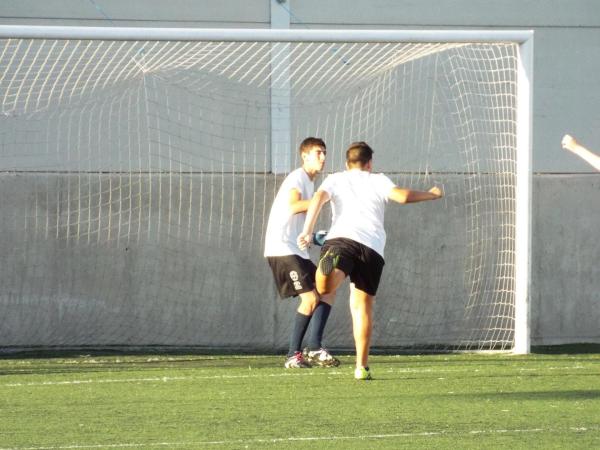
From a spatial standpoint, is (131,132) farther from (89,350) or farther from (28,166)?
(89,350)

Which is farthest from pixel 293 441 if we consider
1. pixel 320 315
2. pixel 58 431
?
pixel 320 315

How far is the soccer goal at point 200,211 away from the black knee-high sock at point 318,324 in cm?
214

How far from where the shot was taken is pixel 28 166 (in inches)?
509

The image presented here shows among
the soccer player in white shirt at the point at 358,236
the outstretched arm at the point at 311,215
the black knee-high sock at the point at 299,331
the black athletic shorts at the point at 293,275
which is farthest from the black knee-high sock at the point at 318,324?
the outstretched arm at the point at 311,215

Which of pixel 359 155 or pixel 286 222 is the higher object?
pixel 359 155

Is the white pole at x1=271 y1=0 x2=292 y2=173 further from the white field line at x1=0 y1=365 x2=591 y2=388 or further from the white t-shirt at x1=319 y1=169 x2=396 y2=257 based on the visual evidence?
the white t-shirt at x1=319 y1=169 x2=396 y2=257

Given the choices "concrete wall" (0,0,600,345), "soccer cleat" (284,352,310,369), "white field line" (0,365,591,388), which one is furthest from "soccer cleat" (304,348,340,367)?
"concrete wall" (0,0,600,345)

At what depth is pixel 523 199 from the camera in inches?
448

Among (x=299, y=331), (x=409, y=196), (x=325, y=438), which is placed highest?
(x=409, y=196)

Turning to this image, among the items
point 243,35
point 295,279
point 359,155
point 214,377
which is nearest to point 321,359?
point 295,279

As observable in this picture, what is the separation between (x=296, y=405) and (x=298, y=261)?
2539 millimetres

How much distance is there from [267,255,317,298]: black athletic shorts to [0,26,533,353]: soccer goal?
7.66 feet

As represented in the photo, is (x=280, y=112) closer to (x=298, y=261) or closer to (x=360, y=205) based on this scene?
(x=298, y=261)

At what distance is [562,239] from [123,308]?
4668mm
